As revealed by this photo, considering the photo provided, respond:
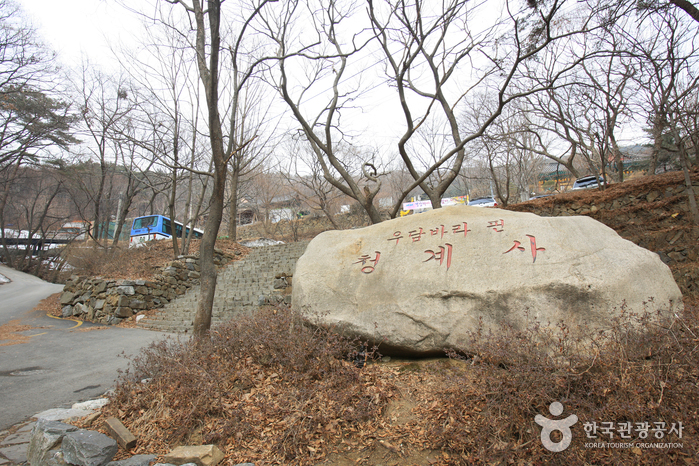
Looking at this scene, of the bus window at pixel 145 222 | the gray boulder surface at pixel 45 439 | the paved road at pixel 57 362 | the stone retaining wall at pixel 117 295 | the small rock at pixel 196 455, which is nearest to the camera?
the small rock at pixel 196 455

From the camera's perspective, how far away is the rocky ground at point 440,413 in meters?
2.69

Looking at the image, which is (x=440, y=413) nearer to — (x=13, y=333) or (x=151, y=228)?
(x=13, y=333)

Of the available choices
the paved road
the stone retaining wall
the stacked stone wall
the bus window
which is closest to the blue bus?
the bus window

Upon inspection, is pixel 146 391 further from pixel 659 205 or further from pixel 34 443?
pixel 659 205

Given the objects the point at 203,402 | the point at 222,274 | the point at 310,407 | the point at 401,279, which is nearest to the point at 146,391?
the point at 203,402

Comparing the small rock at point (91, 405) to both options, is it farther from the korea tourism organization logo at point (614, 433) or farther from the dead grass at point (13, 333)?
the dead grass at point (13, 333)

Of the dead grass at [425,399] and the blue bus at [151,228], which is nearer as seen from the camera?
the dead grass at [425,399]

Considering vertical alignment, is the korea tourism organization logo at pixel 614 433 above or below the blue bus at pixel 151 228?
below

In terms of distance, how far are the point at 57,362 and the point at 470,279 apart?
280 inches

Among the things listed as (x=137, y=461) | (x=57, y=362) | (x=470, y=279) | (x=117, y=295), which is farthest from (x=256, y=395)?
(x=117, y=295)

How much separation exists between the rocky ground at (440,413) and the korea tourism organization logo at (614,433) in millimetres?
56

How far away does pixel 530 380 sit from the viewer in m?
2.96

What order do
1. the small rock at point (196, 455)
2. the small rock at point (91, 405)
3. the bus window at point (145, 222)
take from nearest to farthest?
1. the small rock at point (196, 455)
2. the small rock at point (91, 405)
3. the bus window at point (145, 222)

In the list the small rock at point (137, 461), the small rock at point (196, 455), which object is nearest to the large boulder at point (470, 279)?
the small rock at point (196, 455)
